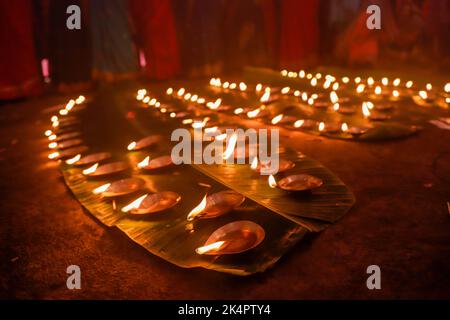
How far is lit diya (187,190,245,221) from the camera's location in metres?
2.10

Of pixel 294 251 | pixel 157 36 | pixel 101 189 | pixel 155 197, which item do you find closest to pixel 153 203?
pixel 155 197

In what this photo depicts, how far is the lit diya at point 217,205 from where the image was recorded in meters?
2.10

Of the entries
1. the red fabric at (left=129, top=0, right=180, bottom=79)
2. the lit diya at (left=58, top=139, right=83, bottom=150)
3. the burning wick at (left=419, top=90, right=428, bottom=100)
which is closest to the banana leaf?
the lit diya at (left=58, top=139, right=83, bottom=150)

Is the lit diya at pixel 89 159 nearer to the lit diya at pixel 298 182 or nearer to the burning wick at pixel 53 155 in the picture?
the burning wick at pixel 53 155

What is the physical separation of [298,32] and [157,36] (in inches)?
132

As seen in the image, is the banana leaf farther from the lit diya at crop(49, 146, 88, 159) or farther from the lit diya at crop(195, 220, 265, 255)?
the lit diya at crop(49, 146, 88, 159)

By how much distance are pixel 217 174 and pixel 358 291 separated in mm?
1455

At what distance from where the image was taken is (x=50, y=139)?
4168 millimetres

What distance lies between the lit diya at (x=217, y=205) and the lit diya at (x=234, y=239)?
205 mm

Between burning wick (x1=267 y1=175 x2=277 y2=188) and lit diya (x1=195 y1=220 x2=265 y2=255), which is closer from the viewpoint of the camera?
lit diya (x1=195 y1=220 x2=265 y2=255)

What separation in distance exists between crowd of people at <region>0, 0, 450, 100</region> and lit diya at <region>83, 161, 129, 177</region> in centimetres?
490

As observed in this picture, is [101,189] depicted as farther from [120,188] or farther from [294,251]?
[294,251]

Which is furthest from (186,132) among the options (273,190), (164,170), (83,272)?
(83,272)

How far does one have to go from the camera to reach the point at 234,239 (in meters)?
1.85
